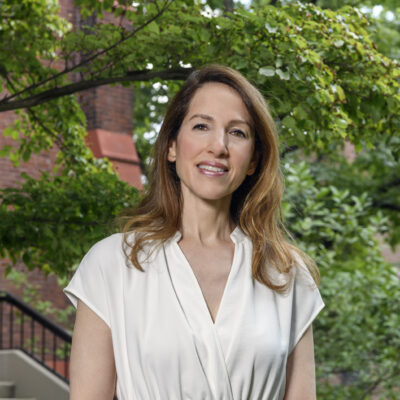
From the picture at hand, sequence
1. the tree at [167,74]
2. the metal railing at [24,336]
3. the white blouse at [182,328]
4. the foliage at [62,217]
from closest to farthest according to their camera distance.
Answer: the white blouse at [182,328]
the tree at [167,74]
the foliage at [62,217]
the metal railing at [24,336]

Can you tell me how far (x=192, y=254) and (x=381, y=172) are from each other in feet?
35.8

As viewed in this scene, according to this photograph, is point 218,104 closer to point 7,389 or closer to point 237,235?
point 237,235

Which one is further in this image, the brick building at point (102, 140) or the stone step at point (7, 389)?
the brick building at point (102, 140)

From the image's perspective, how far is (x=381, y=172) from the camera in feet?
42.2

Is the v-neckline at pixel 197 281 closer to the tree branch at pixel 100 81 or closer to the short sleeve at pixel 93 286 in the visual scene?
the short sleeve at pixel 93 286

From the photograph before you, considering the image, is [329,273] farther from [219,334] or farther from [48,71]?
[219,334]

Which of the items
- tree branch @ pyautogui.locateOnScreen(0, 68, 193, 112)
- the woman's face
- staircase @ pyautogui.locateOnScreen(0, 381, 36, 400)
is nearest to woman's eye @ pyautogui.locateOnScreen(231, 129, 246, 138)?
the woman's face

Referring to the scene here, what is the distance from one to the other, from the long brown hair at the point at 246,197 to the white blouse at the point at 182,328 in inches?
3.0

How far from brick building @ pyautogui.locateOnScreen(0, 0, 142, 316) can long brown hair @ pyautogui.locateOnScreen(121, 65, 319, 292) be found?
8.52m

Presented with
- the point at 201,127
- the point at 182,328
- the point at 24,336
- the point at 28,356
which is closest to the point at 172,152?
the point at 201,127

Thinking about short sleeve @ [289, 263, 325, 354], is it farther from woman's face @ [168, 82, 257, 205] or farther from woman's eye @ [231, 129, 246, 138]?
woman's eye @ [231, 129, 246, 138]

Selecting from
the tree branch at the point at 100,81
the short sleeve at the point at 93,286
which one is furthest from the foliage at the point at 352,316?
the short sleeve at the point at 93,286

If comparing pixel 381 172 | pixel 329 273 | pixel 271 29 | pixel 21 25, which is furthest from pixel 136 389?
pixel 381 172

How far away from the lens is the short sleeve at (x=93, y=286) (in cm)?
226
